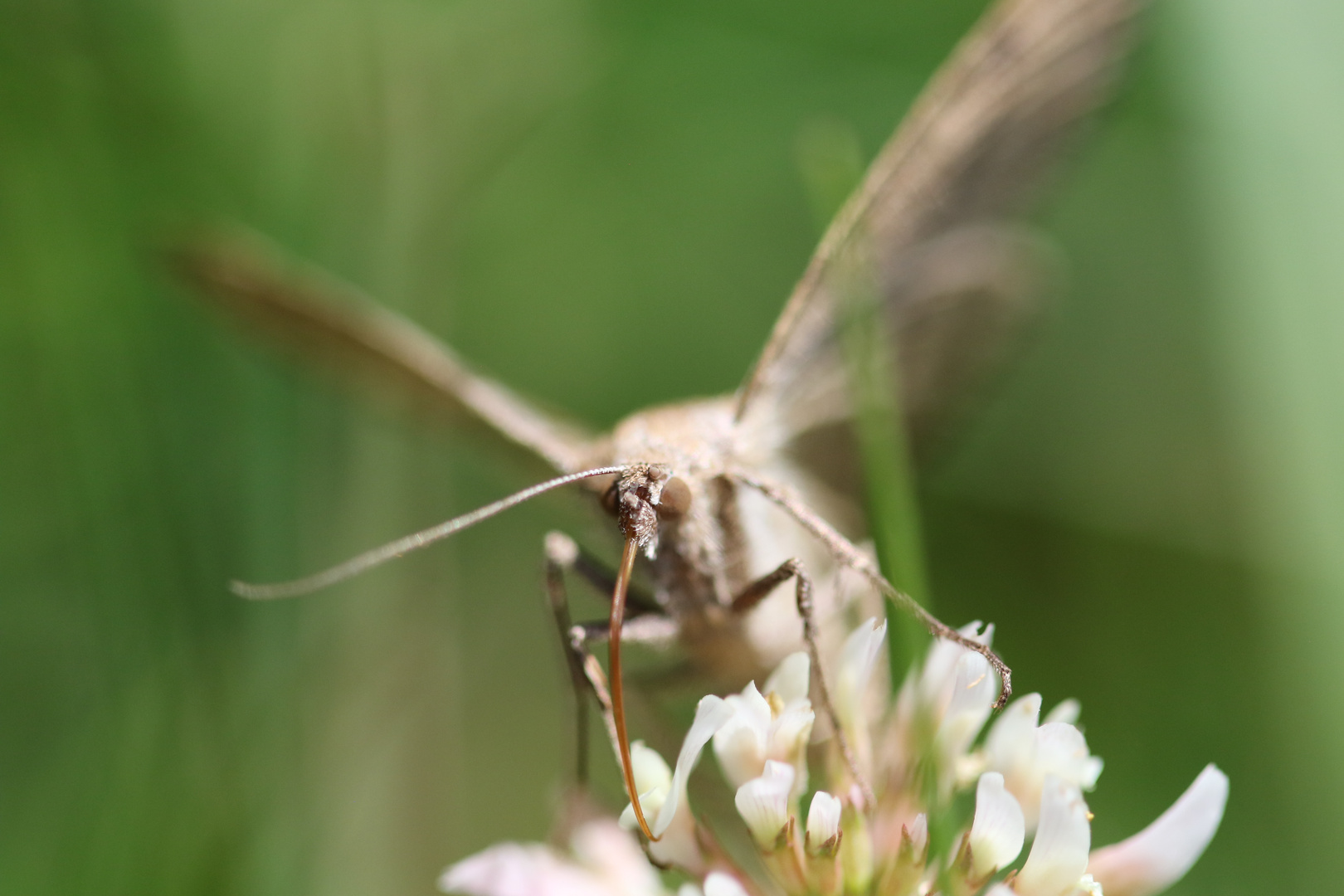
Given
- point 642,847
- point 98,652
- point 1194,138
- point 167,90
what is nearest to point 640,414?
point 642,847

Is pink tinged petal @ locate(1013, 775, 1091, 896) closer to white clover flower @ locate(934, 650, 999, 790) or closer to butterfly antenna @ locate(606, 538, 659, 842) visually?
white clover flower @ locate(934, 650, 999, 790)

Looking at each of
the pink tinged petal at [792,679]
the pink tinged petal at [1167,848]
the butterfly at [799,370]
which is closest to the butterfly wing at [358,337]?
the butterfly at [799,370]

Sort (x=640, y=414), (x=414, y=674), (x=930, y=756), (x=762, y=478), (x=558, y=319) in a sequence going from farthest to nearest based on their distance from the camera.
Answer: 1. (x=558, y=319)
2. (x=414, y=674)
3. (x=640, y=414)
4. (x=762, y=478)
5. (x=930, y=756)

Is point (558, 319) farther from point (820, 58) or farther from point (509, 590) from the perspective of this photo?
point (820, 58)

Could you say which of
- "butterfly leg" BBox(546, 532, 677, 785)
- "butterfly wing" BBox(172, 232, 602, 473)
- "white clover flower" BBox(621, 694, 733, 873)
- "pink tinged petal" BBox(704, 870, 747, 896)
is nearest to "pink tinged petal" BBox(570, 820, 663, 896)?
"butterfly leg" BBox(546, 532, 677, 785)

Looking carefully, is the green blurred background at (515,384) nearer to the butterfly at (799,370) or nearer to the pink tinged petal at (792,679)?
the butterfly at (799,370)
